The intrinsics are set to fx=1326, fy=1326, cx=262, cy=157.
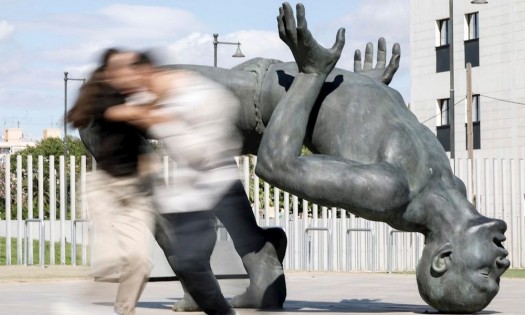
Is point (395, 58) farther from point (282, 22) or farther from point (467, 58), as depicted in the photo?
point (467, 58)

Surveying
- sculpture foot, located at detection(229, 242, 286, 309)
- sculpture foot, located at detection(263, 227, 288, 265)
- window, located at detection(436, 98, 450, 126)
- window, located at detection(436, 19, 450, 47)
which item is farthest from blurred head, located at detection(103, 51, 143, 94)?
window, located at detection(436, 98, 450, 126)

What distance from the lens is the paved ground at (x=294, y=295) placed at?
24.6 feet

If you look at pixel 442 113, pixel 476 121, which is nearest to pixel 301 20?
pixel 476 121

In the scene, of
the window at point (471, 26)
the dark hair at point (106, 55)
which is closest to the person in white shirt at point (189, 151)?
the dark hair at point (106, 55)

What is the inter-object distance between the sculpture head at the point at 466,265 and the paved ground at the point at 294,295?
0.72 metres

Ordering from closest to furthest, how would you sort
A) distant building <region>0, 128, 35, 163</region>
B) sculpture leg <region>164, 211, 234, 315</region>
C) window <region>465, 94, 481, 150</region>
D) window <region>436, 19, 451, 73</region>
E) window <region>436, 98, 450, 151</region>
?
sculpture leg <region>164, 211, 234, 315</region> < window <region>465, 94, 481, 150</region> < window <region>436, 19, 451, 73</region> < window <region>436, 98, 450, 151</region> < distant building <region>0, 128, 35, 163</region>

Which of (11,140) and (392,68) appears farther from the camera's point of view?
(11,140)

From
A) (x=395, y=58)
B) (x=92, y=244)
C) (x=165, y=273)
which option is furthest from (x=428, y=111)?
(x=92, y=244)

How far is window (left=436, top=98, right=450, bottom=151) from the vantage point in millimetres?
46375

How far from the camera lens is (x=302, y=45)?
390 inches

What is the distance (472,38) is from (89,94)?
38429 millimetres

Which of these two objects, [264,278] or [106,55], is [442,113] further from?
[106,55]

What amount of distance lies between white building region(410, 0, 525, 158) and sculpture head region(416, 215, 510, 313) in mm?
32787

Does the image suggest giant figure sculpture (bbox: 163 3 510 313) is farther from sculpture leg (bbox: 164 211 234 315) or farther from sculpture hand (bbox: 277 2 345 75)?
sculpture leg (bbox: 164 211 234 315)
